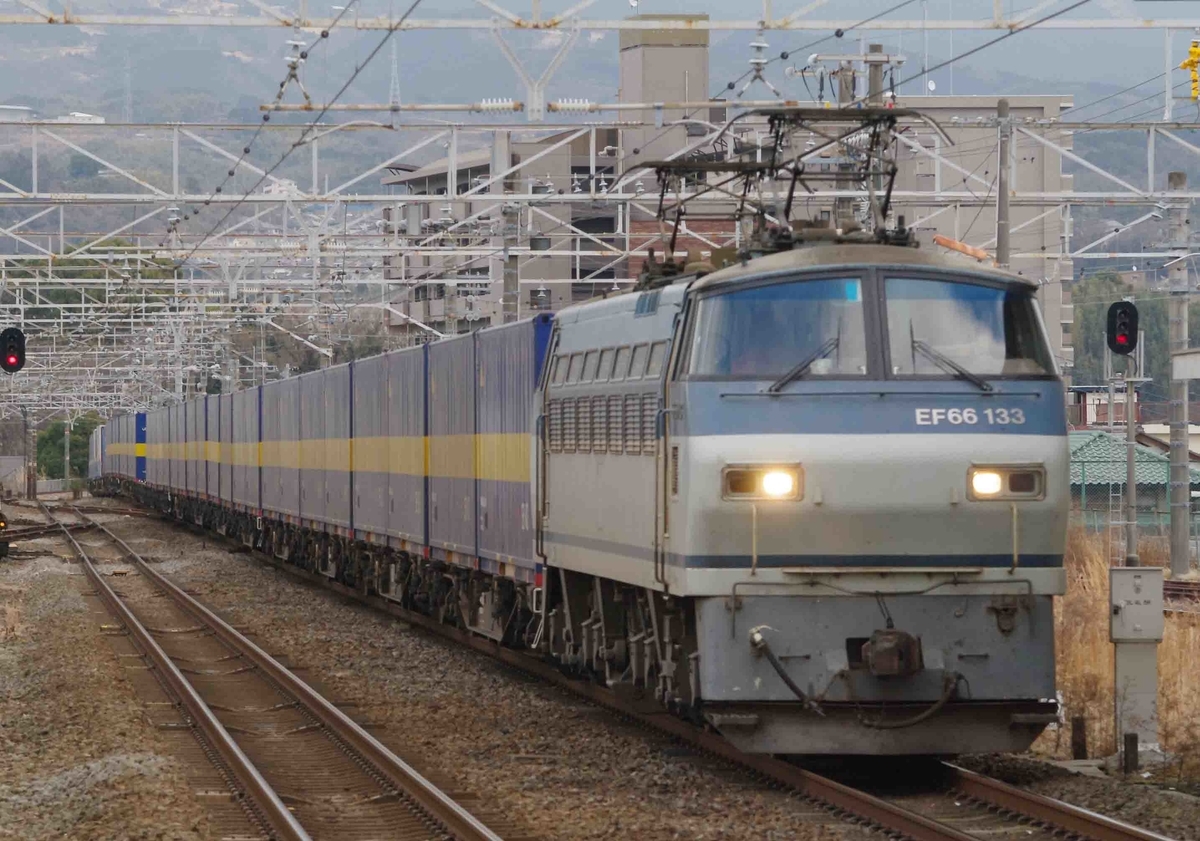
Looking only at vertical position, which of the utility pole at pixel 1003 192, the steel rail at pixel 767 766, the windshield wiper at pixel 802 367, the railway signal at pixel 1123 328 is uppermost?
the utility pole at pixel 1003 192

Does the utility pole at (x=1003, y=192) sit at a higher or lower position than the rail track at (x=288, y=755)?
higher

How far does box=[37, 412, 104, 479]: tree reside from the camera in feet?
397

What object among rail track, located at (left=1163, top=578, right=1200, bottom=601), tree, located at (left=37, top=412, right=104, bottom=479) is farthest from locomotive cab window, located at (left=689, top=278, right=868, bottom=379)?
tree, located at (left=37, top=412, right=104, bottom=479)

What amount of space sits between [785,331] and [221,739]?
17.7 ft

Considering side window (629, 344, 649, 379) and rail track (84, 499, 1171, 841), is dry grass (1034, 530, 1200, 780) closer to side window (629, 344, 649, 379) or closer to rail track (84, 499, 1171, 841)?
rail track (84, 499, 1171, 841)

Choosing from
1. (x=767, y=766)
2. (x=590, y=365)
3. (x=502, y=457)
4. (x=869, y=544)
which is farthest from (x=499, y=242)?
(x=869, y=544)

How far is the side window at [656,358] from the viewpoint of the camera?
36.9 ft

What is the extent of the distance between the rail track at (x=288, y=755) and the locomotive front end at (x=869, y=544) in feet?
5.74

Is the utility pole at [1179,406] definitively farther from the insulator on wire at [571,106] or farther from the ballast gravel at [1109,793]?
the ballast gravel at [1109,793]

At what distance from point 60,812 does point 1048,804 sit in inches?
213

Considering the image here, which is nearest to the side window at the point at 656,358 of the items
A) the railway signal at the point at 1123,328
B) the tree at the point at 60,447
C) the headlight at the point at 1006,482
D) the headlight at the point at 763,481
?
the headlight at the point at 763,481

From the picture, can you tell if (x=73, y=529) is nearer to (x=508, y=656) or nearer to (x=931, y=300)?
(x=508, y=656)

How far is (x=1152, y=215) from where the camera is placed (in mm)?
29328

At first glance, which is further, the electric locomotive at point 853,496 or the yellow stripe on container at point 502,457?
the yellow stripe on container at point 502,457
